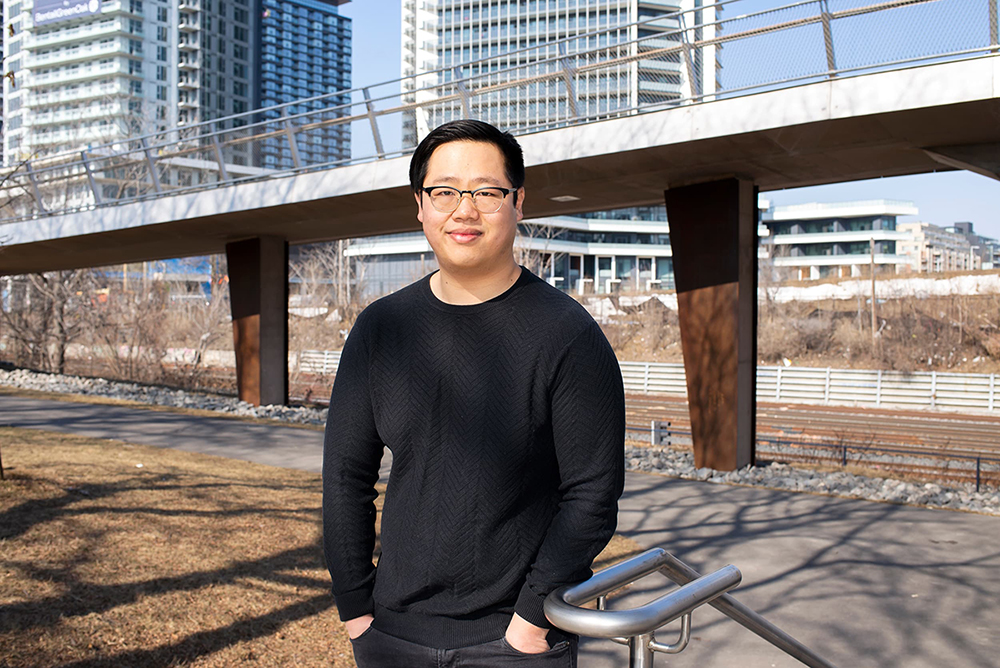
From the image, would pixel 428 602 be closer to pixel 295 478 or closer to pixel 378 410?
pixel 378 410

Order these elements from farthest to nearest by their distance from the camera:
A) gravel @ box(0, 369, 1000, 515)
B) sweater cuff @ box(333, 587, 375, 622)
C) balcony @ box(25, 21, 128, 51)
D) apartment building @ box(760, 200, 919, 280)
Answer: apartment building @ box(760, 200, 919, 280) < balcony @ box(25, 21, 128, 51) < gravel @ box(0, 369, 1000, 515) < sweater cuff @ box(333, 587, 375, 622)

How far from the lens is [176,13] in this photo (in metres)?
110

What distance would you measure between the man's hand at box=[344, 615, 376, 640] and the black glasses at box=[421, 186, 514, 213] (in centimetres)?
104

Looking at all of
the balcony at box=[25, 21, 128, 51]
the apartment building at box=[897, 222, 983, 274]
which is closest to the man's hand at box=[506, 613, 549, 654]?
the apartment building at box=[897, 222, 983, 274]

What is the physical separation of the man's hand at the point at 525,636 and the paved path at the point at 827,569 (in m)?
3.17

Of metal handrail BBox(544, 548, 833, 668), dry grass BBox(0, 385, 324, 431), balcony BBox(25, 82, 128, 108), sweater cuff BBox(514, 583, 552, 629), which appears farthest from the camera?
balcony BBox(25, 82, 128, 108)

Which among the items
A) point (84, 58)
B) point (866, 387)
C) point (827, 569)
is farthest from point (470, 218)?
point (84, 58)

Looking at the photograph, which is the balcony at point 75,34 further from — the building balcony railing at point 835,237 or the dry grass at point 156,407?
the dry grass at point 156,407

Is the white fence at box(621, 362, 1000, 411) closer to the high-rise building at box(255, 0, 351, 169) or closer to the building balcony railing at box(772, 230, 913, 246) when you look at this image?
the building balcony railing at box(772, 230, 913, 246)

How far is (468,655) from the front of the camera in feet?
6.37

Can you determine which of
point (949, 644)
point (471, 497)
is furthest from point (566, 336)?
point (949, 644)

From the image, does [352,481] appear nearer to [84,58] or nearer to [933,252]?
[84,58]

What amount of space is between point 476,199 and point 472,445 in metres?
0.61

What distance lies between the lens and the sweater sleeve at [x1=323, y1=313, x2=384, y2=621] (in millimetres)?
2059
